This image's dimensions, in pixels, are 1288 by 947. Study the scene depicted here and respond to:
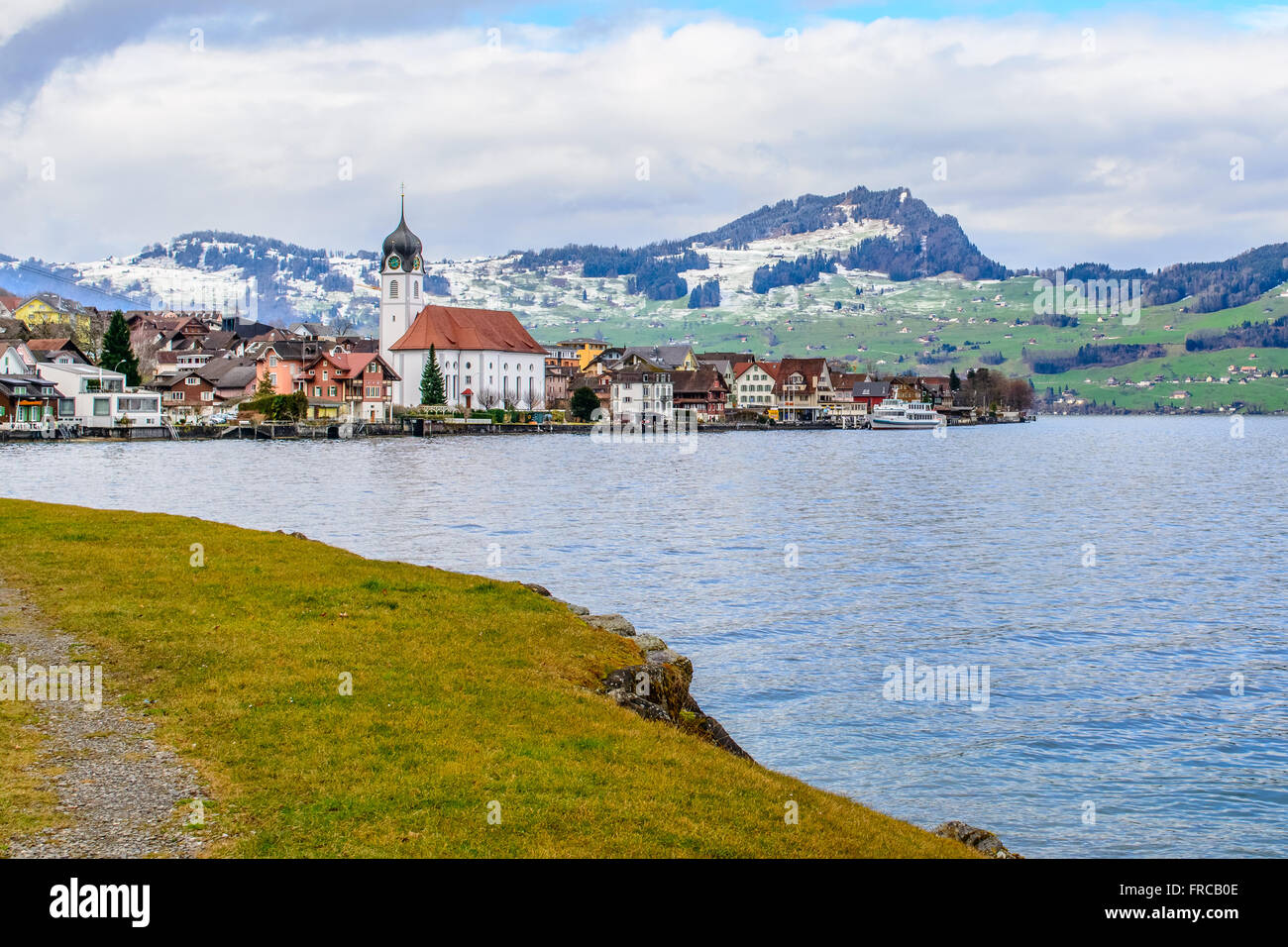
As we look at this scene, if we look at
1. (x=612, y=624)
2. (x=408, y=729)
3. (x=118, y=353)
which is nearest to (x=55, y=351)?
(x=118, y=353)

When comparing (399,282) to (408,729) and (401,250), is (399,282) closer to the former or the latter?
(401,250)

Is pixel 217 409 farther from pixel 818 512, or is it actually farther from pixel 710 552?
pixel 710 552

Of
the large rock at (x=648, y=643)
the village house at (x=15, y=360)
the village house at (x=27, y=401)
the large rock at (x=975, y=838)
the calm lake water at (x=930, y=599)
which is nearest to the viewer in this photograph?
the large rock at (x=975, y=838)

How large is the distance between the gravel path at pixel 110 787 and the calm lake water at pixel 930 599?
10.1m

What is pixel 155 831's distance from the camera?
9.88 metres

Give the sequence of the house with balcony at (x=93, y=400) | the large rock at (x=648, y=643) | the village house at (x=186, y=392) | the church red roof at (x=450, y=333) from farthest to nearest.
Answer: the church red roof at (x=450, y=333)
the village house at (x=186, y=392)
the house with balcony at (x=93, y=400)
the large rock at (x=648, y=643)

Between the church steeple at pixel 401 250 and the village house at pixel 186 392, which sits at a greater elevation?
the church steeple at pixel 401 250

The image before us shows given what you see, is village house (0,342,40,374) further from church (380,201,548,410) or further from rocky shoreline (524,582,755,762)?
rocky shoreline (524,582,755,762)

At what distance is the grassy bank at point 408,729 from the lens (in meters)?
10.3

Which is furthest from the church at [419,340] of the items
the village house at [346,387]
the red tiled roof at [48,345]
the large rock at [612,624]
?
the large rock at [612,624]

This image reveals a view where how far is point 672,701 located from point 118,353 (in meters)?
151

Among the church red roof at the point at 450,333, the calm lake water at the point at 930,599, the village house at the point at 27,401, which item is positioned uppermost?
the church red roof at the point at 450,333

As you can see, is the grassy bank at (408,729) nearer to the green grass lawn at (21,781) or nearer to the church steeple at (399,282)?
the green grass lawn at (21,781)

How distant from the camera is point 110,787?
10938mm
